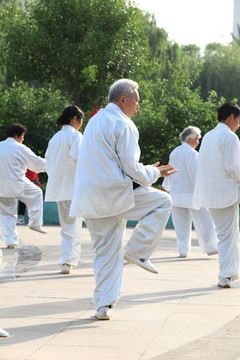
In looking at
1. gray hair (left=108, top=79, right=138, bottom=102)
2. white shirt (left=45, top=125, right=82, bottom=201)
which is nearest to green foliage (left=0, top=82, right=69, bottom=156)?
white shirt (left=45, top=125, right=82, bottom=201)

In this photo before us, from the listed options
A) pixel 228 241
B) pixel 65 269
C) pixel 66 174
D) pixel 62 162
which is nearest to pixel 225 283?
pixel 228 241

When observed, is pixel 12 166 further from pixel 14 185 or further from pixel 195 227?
pixel 195 227

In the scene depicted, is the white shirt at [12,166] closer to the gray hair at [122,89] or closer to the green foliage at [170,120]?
the gray hair at [122,89]

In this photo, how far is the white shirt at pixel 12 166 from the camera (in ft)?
41.5

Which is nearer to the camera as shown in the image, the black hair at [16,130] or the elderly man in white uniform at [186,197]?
the elderly man in white uniform at [186,197]

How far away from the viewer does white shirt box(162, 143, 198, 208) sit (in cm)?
1207

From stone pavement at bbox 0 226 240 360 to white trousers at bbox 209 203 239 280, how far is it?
188 millimetres

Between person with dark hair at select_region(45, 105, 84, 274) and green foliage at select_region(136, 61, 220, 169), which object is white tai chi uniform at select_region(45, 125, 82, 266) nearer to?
person with dark hair at select_region(45, 105, 84, 274)

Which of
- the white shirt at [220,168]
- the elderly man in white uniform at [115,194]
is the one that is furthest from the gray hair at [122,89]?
the white shirt at [220,168]

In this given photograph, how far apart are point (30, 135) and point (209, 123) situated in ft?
16.5

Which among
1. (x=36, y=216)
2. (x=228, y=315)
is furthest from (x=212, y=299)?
(x=36, y=216)

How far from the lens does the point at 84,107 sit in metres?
32.0

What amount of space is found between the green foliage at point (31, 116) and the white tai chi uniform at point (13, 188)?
12061 mm

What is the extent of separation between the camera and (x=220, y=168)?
29.7ft
